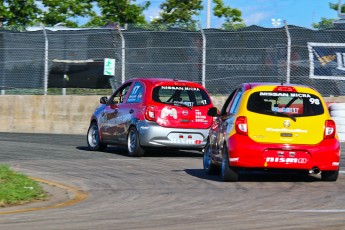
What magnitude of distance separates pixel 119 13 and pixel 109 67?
1809cm

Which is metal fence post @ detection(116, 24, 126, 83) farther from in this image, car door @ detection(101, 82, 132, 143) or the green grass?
the green grass

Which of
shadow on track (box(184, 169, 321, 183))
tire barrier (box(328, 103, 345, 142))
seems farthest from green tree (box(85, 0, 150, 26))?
shadow on track (box(184, 169, 321, 183))

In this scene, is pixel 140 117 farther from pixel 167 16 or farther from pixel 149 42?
pixel 167 16

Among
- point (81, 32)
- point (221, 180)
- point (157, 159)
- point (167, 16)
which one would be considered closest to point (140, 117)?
point (157, 159)

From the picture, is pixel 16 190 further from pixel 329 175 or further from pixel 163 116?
pixel 163 116

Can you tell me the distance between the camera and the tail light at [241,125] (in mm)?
13180

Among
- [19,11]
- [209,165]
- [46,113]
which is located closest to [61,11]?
[19,11]

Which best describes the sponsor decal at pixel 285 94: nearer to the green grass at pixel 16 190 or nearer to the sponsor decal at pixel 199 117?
the green grass at pixel 16 190

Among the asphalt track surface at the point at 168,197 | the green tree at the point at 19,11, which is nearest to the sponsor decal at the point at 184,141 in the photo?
the asphalt track surface at the point at 168,197

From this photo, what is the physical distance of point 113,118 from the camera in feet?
62.0

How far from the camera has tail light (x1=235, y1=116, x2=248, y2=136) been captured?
13.2 m

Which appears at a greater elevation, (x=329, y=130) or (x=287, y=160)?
(x=329, y=130)

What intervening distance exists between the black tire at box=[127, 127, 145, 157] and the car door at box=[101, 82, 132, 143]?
499mm

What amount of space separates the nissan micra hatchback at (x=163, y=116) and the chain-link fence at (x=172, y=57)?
21.9 feet
